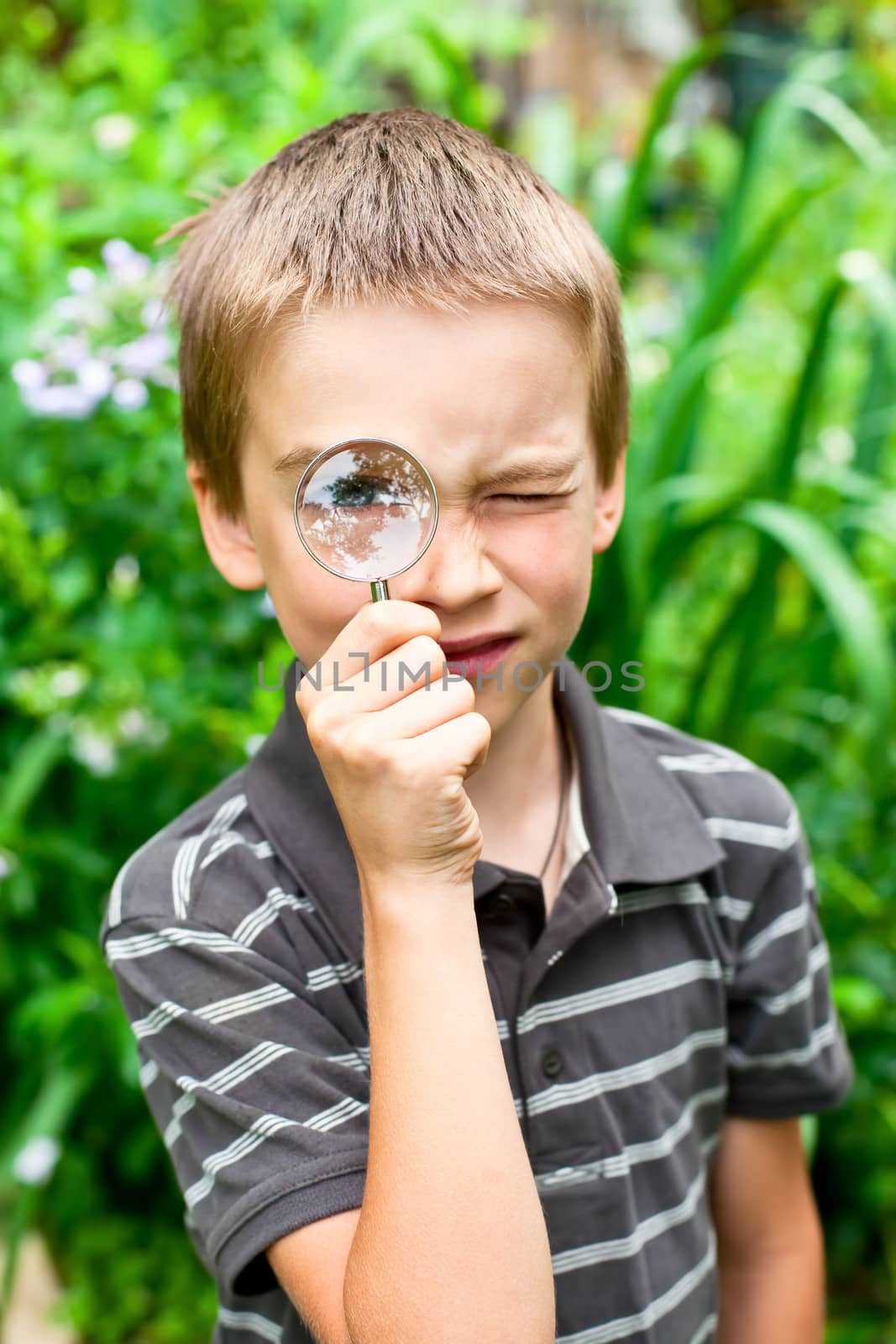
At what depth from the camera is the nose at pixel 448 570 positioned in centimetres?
128

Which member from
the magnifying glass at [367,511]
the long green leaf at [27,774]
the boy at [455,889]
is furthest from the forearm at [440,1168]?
the long green leaf at [27,774]

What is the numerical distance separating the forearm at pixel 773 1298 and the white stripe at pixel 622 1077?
0.40 metres

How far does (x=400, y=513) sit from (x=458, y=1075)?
1.85ft

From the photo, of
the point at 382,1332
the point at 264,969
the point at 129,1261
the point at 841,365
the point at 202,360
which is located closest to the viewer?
the point at 382,1332

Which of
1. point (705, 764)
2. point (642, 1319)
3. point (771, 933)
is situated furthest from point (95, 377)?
point (642, 1319)

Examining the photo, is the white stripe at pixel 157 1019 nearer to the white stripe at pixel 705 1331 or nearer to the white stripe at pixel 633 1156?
the white stripe at pixel 633 1156

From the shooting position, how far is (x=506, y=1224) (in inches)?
44.4

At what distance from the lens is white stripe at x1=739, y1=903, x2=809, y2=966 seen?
1615 millimetres

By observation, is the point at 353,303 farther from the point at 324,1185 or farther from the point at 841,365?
the point at 841,365

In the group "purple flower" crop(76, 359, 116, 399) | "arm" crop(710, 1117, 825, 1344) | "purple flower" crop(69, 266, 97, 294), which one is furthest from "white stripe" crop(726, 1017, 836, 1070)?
"purple flower" crop(69, 266, 97, 294)

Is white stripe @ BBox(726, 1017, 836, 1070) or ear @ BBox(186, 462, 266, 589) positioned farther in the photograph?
white stripe @ BBox(726, 1017, 836, 1070)

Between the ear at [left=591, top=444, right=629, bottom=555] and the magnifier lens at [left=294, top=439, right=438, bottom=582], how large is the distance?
38 centimetres

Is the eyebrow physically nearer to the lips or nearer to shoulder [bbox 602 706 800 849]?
the lips

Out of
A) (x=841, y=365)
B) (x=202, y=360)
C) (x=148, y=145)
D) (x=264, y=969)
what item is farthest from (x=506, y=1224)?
(x=841, y=365)
